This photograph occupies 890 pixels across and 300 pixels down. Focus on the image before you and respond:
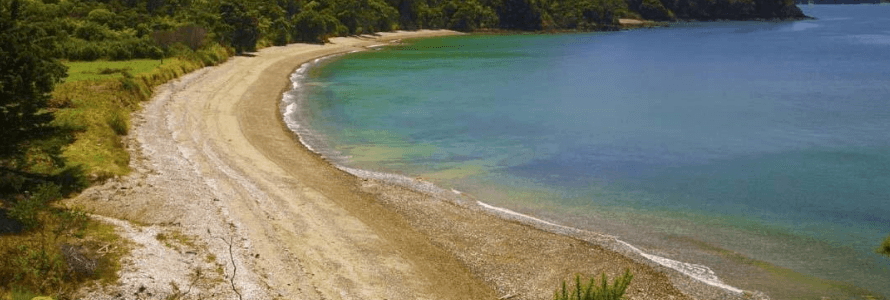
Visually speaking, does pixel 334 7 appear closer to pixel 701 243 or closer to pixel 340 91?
pixel 340 91

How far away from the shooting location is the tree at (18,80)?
58.4 ft

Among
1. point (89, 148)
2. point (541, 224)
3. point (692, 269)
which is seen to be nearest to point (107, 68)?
point (89, 148)

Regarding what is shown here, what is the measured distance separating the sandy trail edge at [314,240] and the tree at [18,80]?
12.2 feet

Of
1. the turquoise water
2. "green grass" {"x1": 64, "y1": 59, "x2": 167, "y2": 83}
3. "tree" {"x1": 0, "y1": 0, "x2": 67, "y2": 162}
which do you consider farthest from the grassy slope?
the turquoise water

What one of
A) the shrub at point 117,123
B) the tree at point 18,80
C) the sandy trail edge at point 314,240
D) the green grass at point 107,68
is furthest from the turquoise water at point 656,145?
the tree at point 18,80

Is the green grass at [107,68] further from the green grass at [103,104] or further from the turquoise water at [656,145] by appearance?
the turquoise water at [656,145]

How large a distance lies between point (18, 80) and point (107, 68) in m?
33.6

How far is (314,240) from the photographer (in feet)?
70.0

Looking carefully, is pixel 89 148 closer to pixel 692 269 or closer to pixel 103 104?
pixel 103 104

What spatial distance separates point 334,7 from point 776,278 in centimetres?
12339

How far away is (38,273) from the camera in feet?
50.3

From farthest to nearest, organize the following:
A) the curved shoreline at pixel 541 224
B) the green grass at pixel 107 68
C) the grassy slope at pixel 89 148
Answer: the green grass at pixel 107 68 → the curved shoreline at pixel 541 224 → the grassy slope at pixel 89 148

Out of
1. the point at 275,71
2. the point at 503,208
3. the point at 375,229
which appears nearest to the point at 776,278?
the point at 503,208

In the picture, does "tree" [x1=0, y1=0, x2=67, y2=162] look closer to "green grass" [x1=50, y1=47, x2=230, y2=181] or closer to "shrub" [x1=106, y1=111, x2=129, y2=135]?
"green grass" [x1=50, y1=47, x2=230, y2=181]
